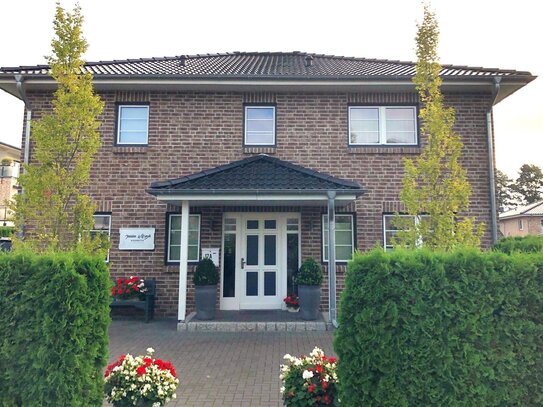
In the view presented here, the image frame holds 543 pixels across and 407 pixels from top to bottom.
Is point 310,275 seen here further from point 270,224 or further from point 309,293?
point 270,224

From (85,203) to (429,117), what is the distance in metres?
5.76

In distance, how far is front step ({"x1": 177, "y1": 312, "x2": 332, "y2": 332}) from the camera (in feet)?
27.5

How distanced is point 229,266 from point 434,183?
6.01 m

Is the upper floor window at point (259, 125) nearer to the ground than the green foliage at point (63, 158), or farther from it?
farther from it

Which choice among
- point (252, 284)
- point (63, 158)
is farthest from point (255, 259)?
point (63, 158)

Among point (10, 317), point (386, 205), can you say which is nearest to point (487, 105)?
point (386, 205)

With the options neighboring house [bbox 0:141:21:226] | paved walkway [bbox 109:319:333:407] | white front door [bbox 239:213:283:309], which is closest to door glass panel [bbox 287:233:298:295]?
white front door [bbox 239:213:283:309]

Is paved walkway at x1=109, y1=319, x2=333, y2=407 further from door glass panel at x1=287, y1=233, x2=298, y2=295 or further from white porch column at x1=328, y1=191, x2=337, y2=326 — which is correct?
door glass panel at x1=287, y1=233, x2=298, y2=295

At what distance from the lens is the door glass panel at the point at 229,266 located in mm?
10102

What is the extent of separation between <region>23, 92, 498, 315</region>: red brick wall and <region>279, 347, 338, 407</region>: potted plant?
235 inches

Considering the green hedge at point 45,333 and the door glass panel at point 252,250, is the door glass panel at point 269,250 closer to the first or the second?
the door glass panel at point 252,250

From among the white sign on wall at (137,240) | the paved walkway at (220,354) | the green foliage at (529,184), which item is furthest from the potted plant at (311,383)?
the green foliage at (529,184)

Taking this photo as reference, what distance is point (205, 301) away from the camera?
28.8 feet

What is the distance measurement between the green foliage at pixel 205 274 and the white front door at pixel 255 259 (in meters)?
1.14
